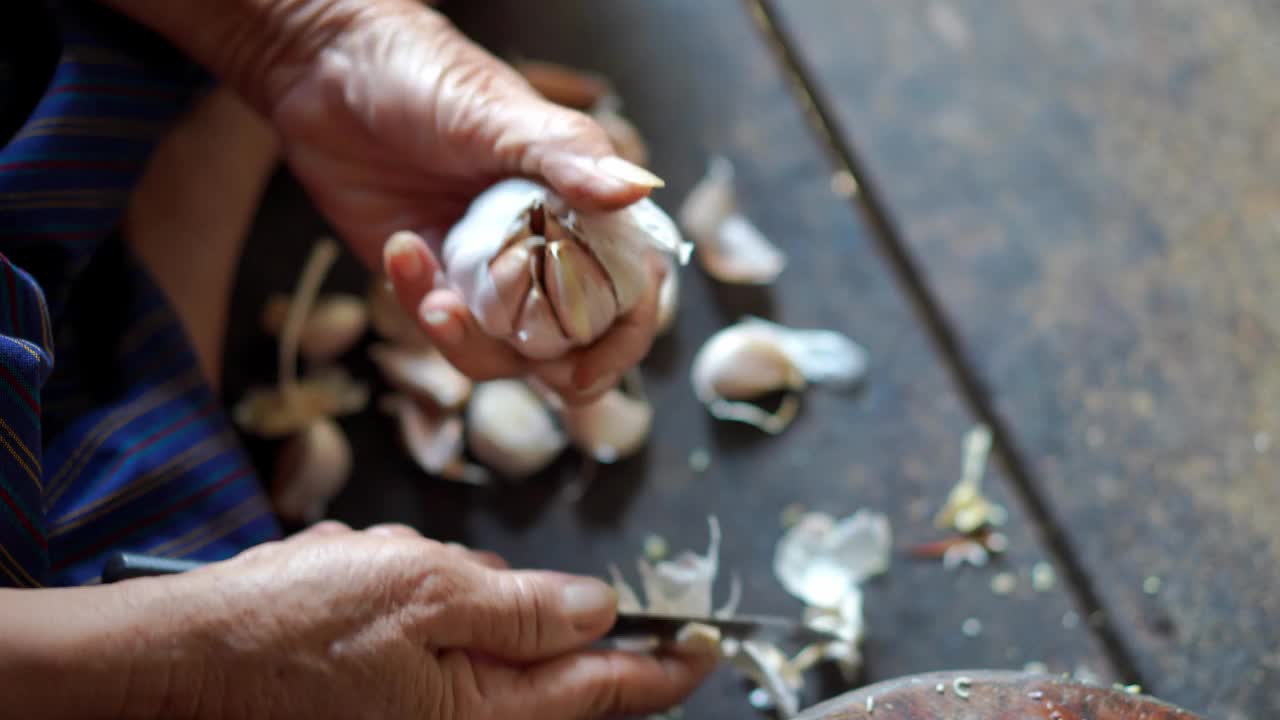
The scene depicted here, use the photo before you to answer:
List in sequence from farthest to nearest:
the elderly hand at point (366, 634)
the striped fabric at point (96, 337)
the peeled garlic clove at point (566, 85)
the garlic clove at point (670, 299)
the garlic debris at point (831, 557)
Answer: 1. the peeled garlic clove at point (566, 85)
2. the garlic clove at point (670, 299)
3. the garlic debris at point (831, 557)
4. the striped fabric at point (96, 337)
5. the elderly hand at point (366, 634)

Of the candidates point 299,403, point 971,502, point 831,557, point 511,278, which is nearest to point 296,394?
point 299,403

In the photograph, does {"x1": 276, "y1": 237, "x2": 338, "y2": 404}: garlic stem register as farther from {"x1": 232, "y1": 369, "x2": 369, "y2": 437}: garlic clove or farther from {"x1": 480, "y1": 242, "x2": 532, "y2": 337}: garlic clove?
{"x1": 480, "y1": 242, "x2": 532, "y2": 337}: garlic clove

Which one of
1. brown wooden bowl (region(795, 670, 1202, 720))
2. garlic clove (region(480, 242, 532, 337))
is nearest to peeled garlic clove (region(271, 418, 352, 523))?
garlic clove (region(480, 242, 532, 337))

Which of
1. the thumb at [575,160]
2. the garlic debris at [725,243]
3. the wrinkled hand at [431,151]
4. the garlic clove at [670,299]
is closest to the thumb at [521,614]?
the wrinkled hand at [431,151]

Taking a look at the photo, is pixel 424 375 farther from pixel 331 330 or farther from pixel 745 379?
pixel 745 379

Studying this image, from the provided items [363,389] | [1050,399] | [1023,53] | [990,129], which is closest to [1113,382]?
[1050,399]

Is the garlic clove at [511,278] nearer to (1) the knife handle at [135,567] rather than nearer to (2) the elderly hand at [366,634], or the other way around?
(2) the elderly hand at [366,634]
